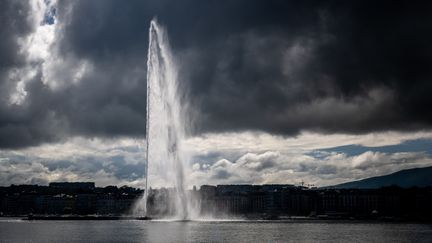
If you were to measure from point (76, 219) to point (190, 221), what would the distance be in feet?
224

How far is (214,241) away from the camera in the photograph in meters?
80.2

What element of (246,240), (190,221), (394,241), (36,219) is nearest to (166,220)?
(190,221)

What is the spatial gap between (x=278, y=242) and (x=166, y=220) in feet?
176

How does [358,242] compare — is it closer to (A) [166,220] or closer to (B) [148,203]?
(A) [166,220]

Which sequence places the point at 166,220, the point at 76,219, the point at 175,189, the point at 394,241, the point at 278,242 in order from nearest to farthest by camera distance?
the point at 278,242 < the point at 394,241 < the point at 175,189 < the point at 166,220 < the point at 76,219

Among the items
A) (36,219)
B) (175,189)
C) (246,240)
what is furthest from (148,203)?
(36,219)

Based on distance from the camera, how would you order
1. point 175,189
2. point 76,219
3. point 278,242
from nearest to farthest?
point 278,242 → point 175,189 → point 76,219

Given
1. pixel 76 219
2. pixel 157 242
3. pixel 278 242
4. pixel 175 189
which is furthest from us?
pixel 76 219

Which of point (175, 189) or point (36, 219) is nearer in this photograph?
point (175, 189)

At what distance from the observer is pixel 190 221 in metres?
133

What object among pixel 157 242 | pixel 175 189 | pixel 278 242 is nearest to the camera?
pixel 157 242

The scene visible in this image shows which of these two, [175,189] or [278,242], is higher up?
[175,189]

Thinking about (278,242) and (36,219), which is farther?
(36,219)

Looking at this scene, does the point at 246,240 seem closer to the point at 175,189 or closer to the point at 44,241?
the point at 44,241
